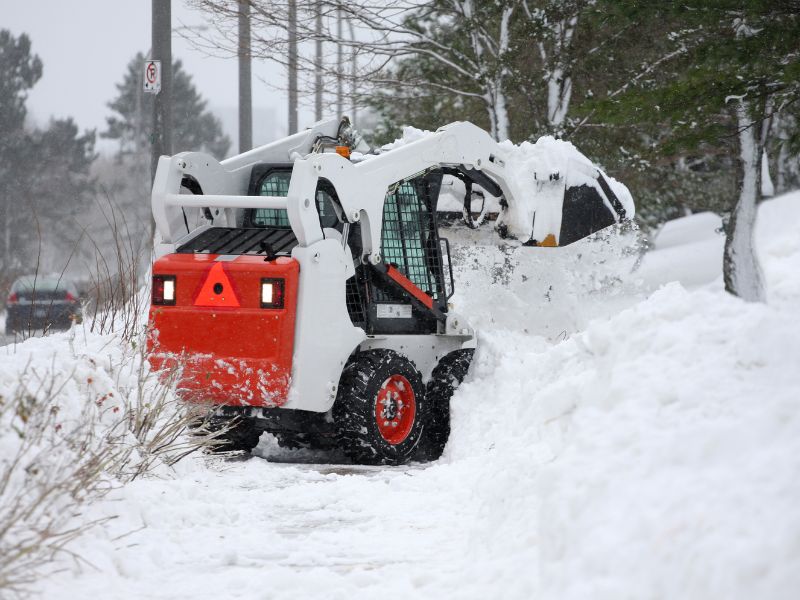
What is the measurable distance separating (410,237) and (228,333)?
2.17m

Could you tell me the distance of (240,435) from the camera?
9086 mm

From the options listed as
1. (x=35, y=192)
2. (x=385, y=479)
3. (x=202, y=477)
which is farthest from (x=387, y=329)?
(x=35, y=192)

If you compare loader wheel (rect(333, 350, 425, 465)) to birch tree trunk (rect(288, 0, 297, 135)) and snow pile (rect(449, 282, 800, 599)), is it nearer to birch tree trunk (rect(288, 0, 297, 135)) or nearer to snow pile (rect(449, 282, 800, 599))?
snow pile (rect(449, 282, 800, 599))

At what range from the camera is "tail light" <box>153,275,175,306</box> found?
8.55 m

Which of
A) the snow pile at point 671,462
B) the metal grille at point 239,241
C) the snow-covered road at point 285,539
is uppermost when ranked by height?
the metal grille at point 239,241

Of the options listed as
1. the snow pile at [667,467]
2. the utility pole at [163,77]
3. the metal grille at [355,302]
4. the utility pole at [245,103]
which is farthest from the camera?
the utility pole at [245,103]

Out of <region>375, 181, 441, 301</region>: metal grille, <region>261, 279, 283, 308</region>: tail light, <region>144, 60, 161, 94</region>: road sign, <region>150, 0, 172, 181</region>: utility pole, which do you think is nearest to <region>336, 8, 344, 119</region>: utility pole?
<region>150, 0, 172, 181</region>: utility pole

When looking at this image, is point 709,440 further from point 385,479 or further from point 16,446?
point 385,479

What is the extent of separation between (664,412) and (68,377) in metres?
3.36

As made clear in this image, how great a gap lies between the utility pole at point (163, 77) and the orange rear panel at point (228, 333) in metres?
5.34

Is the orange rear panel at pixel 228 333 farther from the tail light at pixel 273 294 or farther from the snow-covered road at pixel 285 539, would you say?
the snow-covered road at pixel 285 539

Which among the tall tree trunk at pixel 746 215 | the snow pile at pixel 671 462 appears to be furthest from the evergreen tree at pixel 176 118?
the snow pile at pixel 671 462

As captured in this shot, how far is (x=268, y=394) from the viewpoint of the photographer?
8062mm

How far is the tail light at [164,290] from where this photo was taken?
336 inches
